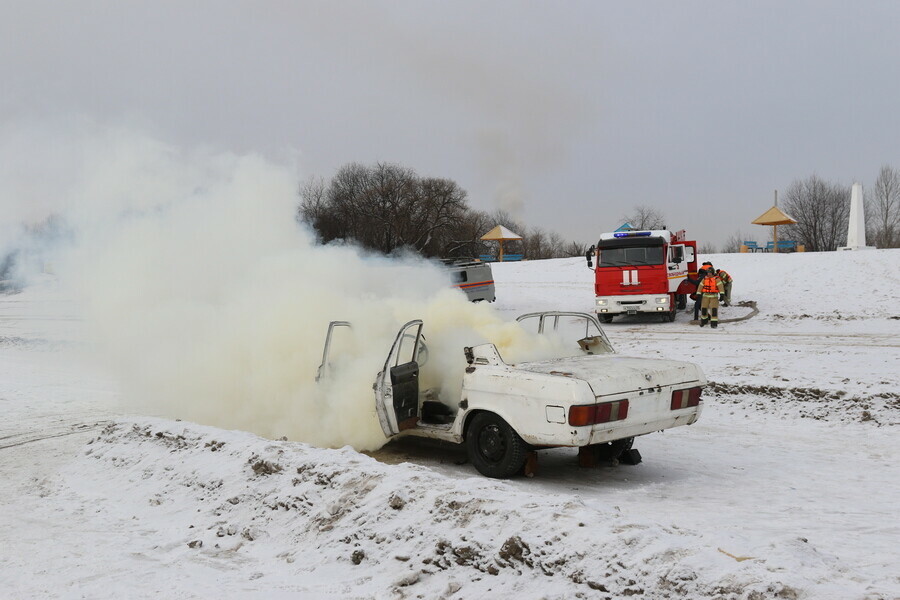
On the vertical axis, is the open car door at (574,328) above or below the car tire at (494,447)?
above

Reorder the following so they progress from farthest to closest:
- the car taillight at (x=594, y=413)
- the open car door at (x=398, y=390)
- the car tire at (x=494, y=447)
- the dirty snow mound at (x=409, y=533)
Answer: the open car door at (x=398, y=390) → the car tire at (x=494, y=447) → the car taillight at (x=594, y=413) → the dirty snow mound at (x=409, y=533)

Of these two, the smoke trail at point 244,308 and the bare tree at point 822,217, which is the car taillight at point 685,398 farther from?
the bare tree at point 822,217

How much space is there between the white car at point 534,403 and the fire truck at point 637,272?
15319mm

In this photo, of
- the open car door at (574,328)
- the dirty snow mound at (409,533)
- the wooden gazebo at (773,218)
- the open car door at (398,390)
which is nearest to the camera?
the dirty snow mound at (409,533)

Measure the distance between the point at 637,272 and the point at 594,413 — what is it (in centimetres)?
1754

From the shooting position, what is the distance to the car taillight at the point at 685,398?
663 centimetres

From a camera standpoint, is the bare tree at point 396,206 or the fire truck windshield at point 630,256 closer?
the fire truck windshield at point 630,256

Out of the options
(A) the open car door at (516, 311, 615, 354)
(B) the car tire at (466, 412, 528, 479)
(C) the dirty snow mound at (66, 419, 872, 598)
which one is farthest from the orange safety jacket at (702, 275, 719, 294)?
(C) the dirty snow mound at (66, 419, 872, 598)

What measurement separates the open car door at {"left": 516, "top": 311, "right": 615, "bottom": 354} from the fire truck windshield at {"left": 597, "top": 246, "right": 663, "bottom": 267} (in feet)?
48.4

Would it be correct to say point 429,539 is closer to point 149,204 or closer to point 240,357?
point 240,357

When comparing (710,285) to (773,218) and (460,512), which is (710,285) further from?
(773,218)

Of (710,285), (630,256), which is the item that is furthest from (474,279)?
(710,285)

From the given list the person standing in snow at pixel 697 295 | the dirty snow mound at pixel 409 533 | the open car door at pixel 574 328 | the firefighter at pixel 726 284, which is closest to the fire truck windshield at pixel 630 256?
the person standing in snow at pixel 697 295

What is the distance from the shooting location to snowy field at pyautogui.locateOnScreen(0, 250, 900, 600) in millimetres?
3941
